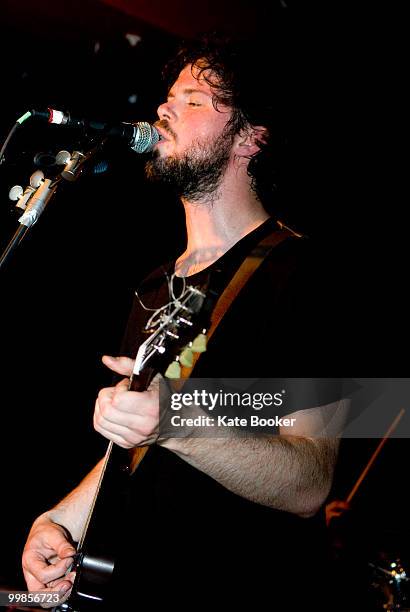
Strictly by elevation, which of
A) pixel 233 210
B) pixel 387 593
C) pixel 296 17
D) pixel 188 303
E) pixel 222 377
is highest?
pixel 296 17

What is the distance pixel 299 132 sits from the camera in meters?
2.52

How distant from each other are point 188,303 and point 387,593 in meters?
2.89

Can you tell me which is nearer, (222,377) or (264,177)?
(222,377)

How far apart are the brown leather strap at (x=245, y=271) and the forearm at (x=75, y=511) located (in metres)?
0.78

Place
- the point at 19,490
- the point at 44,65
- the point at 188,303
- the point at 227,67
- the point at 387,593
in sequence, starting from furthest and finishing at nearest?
the point at 19,490 → the point at 44,65 → the point at 387,593 → the point at 227,67 → the point at 188,303

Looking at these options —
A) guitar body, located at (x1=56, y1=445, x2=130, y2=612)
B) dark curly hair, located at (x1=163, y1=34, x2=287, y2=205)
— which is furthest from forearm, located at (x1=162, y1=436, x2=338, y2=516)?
dark curly hair, located at (x1=163, y1=34, x2=287, y2=205)

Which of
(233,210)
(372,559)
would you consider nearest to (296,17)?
(233,210)

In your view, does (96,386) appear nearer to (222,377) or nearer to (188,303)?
(222,377)

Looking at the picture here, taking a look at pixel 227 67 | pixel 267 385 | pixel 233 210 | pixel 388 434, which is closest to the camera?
pixel 267 385

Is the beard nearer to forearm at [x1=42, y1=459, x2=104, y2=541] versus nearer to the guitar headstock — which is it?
the guitar headstock

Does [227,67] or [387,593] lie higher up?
[227,67]

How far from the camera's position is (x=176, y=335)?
4.11 ft

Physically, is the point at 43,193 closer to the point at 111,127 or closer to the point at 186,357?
the point at 111,127

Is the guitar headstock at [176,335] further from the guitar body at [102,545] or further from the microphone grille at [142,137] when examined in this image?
the microphone grille at [142,137]
